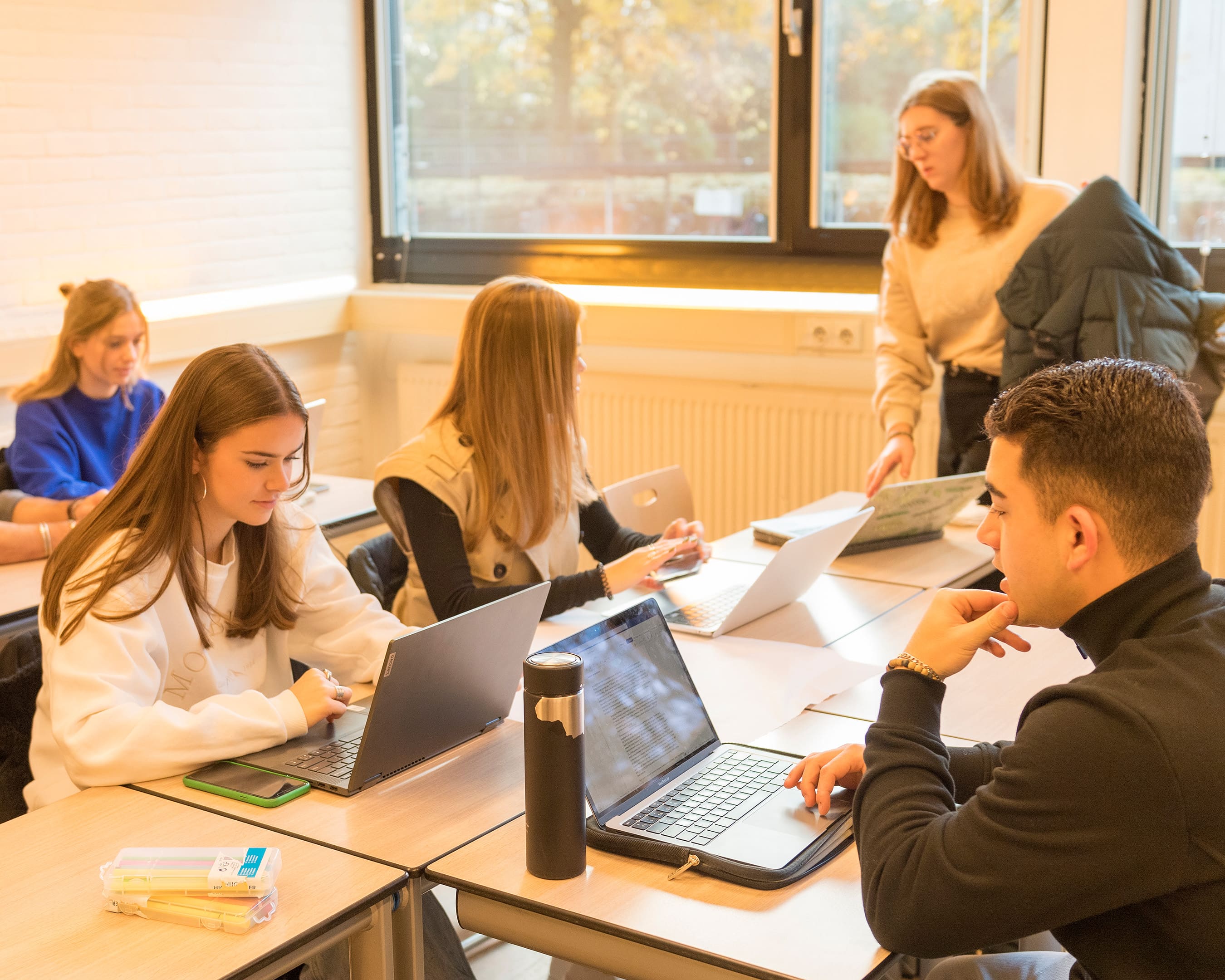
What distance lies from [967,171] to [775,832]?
204 cm

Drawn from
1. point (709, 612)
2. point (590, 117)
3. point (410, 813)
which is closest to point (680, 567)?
point (709, 612)

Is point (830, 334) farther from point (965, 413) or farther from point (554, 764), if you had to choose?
point (554, 764)

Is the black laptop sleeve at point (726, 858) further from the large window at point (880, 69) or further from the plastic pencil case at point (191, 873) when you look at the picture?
the large window at point (880, 69)

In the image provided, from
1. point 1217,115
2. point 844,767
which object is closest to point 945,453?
point 1217,115

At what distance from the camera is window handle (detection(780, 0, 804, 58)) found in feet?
12.6

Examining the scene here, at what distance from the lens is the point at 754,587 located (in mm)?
2059

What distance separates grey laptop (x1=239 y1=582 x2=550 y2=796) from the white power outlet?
7.51ft

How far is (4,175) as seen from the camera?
357 cm

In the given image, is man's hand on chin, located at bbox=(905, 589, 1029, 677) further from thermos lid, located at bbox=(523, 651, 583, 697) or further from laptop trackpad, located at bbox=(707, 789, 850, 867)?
thermos lid, located at bbox=(523, 651, 583, 697)

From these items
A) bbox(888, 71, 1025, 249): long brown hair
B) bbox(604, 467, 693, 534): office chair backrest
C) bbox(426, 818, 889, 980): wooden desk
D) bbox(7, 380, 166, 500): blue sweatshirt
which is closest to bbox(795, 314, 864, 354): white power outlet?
bbox(888, 71, 1025, 249): long brown hair

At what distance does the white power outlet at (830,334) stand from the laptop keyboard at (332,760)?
97.6 inches

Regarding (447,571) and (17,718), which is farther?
(447,571)

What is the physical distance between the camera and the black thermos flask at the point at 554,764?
48.3 inches

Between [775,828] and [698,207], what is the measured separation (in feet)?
10.4
